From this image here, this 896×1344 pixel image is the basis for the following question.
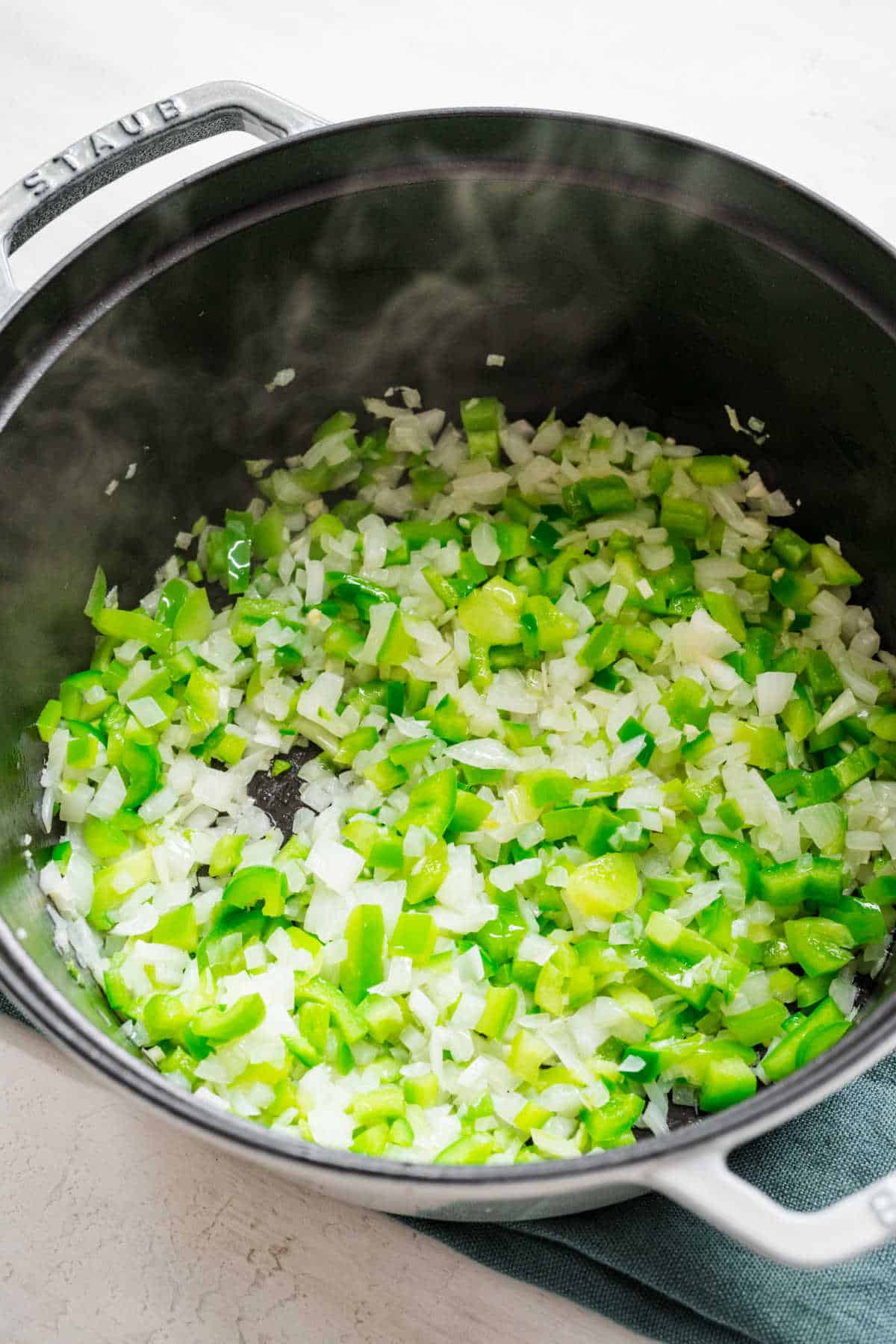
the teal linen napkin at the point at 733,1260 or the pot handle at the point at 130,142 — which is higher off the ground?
the pot handle at the point at 130,142

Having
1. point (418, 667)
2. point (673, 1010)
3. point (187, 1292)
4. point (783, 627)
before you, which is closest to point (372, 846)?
point (418, 667)

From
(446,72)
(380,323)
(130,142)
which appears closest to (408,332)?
(380,323)

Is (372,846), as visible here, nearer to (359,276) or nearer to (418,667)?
(418,667)

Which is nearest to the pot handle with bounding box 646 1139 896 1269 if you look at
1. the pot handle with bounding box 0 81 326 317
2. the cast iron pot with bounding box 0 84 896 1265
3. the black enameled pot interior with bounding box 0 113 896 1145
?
the cast iron pot with bounding box 0 84 896 1265

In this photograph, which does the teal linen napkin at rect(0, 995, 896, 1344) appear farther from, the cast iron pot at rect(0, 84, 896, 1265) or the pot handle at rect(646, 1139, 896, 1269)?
the pot handle at rect(646, 1139, 896, 1269)

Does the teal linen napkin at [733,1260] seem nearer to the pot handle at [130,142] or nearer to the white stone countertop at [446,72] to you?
the white stone countertop at [446,72]

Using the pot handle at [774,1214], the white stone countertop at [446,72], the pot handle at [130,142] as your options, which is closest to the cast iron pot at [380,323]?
the pot handle at [130,142]
